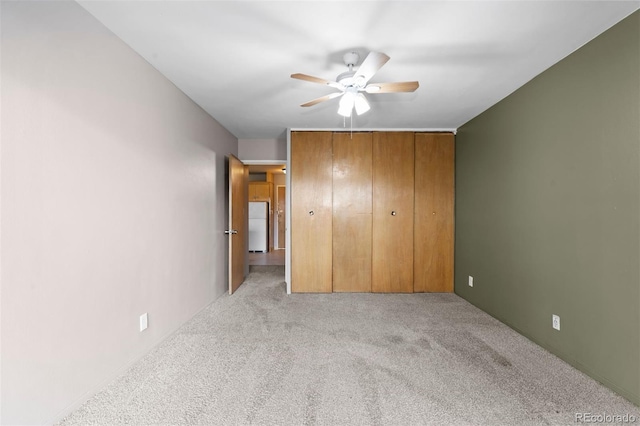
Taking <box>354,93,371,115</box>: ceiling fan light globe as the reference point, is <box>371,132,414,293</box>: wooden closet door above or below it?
below

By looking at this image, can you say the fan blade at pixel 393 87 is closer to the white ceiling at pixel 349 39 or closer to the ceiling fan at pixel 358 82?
the ceiling fan at pixel 358 82

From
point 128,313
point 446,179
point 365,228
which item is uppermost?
point 446,179

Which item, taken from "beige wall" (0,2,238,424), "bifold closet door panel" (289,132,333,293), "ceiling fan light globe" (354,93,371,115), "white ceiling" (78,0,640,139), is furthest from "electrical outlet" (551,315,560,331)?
"beige wall" (0,2,238,424)

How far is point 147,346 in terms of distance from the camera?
2.26 metres

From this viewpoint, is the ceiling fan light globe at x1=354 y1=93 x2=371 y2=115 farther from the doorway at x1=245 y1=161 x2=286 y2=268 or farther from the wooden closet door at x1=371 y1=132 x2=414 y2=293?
the doorway at x1=245 y1=161 x2=286 y2=268

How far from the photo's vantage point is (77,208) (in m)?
1.63

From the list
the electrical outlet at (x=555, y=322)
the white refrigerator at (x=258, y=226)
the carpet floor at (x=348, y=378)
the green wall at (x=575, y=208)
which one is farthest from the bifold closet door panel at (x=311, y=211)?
the white refrigerator at (x=258, y=226)

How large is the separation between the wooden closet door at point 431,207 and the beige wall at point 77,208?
3.09 meters

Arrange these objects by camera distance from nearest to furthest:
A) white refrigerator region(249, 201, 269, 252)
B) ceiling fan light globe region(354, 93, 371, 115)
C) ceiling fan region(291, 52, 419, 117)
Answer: ceiling fan region(291, 52, 419, 117) < ceiling fan light globe region(354, 93, 371, 115) < white refrigerator region(249, 201, 269, 252)

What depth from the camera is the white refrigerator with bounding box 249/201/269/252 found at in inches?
315

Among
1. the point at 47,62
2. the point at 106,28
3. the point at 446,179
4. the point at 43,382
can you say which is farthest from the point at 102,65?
the point at 446,179

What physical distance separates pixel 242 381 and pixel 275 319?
1.12 m

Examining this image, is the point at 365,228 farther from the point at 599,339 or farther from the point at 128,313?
the point at 128,313

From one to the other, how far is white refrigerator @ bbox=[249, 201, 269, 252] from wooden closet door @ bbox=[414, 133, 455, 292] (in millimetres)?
4942
